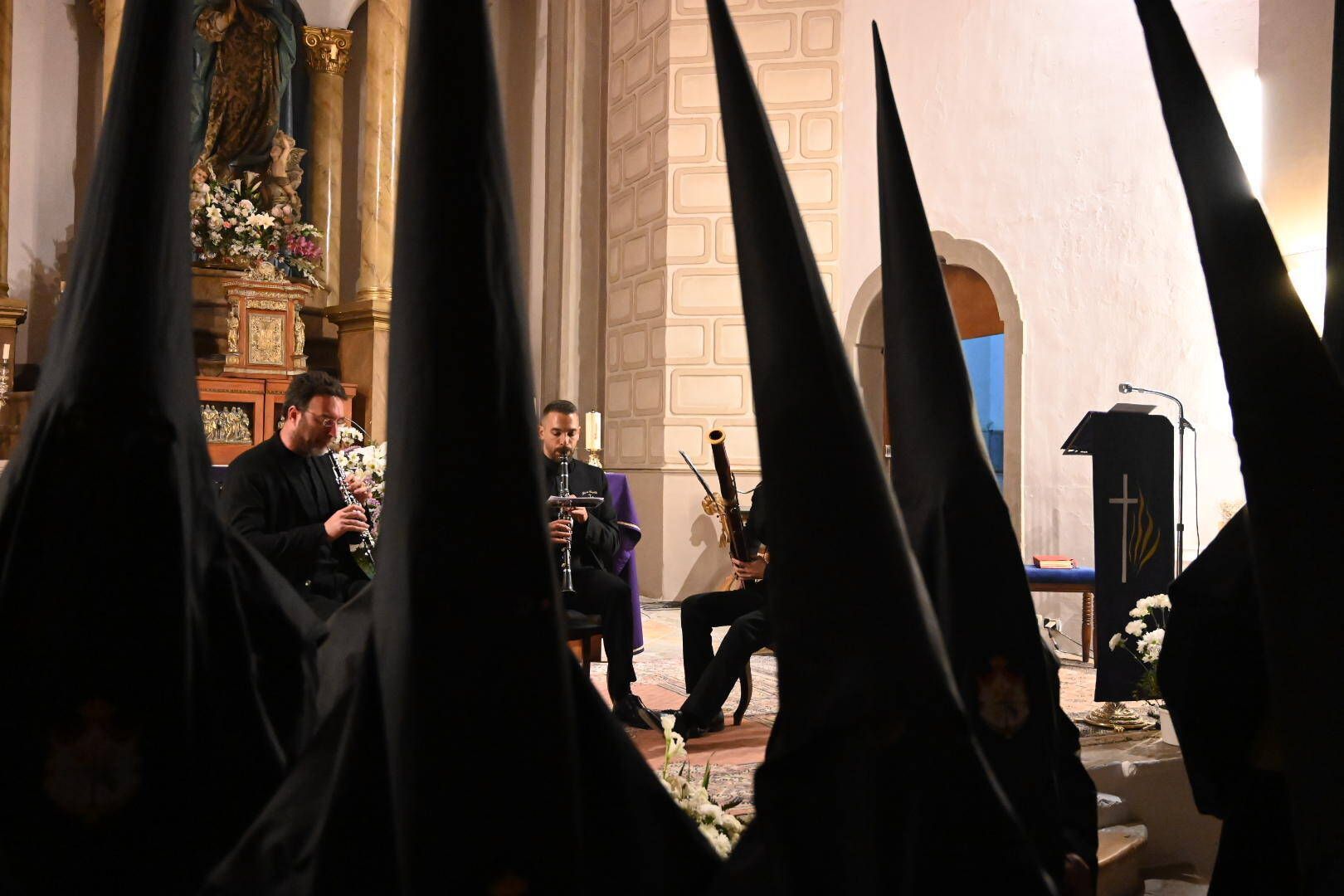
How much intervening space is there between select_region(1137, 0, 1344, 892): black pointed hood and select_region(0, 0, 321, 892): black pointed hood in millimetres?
926

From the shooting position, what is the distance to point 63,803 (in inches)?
36.2

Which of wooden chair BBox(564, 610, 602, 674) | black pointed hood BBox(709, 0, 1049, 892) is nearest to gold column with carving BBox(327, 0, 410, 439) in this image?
wooden chair BBox(564, 610, 602, 674)

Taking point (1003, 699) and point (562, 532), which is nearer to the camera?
point (1003, 699)

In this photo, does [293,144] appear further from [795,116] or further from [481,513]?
[481,513]

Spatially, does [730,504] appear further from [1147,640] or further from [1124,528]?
[1124,528]

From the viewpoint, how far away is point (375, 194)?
10477 mm

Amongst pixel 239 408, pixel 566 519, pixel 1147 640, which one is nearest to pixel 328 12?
pixel 239 408

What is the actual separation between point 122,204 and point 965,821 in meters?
0.87

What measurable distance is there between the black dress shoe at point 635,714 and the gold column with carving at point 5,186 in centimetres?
705

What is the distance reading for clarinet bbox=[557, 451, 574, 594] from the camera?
481 centimetres

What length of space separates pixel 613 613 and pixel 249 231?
651 centimetres

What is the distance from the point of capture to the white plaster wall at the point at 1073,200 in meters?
6.53

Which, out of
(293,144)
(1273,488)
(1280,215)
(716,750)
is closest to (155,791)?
(1273,488)

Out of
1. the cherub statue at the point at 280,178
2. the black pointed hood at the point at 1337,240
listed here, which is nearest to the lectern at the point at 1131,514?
the black pointed hood at the point at 1337,240
